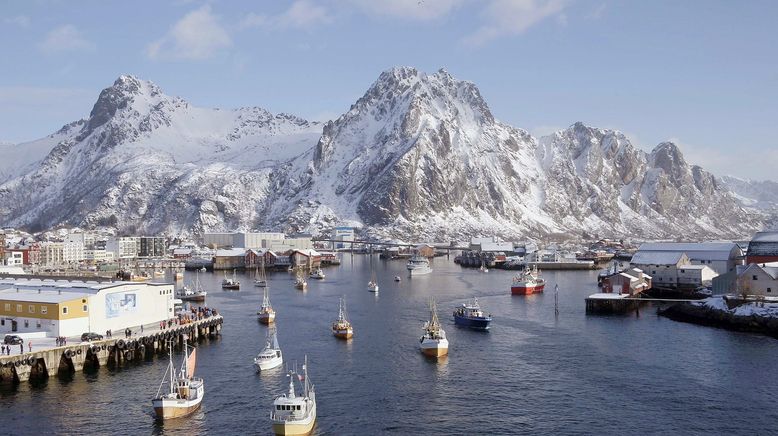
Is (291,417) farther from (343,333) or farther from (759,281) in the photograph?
(759,281)

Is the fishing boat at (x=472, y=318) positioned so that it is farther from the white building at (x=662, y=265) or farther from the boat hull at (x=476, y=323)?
the white building at (x=662, y=265)

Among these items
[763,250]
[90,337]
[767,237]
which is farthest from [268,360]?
[767,237]

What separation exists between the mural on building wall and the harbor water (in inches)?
298

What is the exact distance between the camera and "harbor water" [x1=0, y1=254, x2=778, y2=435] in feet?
Result: 143

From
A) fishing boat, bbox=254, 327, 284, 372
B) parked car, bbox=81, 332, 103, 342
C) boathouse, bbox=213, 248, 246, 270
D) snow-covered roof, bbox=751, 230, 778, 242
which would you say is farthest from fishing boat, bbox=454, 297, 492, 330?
boathouse, bbox=213, 248, 246, 270

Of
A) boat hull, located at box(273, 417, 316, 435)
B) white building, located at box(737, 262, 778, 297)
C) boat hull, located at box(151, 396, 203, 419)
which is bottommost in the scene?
boat hull, located at box(273, 417, 316, 435)

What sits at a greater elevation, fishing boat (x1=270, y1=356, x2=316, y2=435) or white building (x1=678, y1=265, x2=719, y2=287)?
white building (x1=678, y1=265, x2=719, y2=287)

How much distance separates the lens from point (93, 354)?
58.3 meters

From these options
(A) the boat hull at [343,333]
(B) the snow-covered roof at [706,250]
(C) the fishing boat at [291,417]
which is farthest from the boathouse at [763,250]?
(C) the fishing boat at [291,417]

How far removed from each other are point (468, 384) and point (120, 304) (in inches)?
1330

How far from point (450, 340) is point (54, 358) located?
3514 cm

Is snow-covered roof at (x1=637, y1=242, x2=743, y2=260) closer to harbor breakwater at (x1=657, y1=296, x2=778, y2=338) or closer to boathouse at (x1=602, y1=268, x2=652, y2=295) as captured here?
boathouse at (x1=602, y1=268, x2=652, y2=295)

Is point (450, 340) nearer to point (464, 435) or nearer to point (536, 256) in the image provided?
point (464, 435)

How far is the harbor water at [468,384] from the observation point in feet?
143
